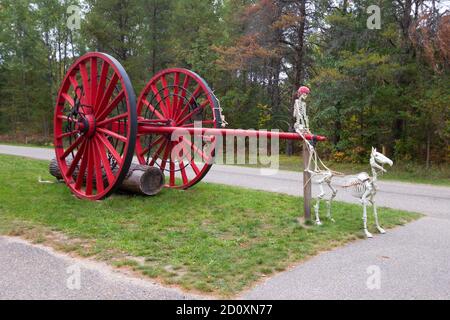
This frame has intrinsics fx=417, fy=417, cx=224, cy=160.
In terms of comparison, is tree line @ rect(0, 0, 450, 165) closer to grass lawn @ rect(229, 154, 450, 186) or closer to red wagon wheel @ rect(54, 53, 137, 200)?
grass lawn @ rect(229, 154, 450, 186)

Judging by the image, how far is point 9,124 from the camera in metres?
42.1

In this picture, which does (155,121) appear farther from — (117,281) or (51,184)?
(117,281)

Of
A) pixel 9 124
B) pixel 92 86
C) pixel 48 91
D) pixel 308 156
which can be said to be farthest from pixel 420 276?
pixel 9 124

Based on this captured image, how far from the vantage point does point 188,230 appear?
6.30 m

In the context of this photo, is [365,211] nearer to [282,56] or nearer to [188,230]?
[188,230]

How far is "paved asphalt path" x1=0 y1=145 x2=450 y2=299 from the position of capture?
4047 millimetres

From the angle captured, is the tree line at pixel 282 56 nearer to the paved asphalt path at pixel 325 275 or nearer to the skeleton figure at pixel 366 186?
the skeleton figure at pixel 366 186

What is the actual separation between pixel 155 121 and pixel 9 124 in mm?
39148

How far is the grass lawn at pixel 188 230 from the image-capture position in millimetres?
4727

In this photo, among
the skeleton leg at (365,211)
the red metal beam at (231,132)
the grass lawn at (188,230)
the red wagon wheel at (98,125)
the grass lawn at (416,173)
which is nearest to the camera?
the grass lawn at (188,230)

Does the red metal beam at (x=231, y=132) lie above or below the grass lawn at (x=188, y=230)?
above

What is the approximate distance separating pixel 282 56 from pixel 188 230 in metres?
18.0

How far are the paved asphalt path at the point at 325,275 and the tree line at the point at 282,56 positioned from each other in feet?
34.3

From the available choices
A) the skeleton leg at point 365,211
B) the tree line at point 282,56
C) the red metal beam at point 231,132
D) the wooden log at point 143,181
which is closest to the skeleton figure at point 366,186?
the skeleton leg at point 365,211
